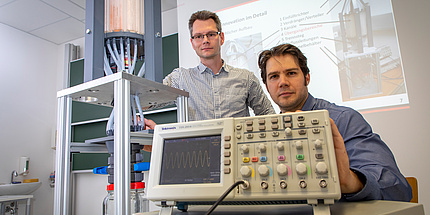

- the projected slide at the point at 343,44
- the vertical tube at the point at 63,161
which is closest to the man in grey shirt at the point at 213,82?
the vertical tube at the point at 63,161

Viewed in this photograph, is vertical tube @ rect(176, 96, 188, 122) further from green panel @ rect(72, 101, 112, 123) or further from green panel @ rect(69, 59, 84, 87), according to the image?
green panel @ rect(69, 59, 84, 87)

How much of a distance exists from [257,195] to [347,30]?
2008 millimetres

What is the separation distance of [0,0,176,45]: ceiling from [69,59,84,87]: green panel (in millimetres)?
416

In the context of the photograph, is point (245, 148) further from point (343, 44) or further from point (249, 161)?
point (343, 44)

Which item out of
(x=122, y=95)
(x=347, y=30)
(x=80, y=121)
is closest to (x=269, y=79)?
(x=122, y=95)

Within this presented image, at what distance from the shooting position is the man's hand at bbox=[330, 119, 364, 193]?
584 millimetres

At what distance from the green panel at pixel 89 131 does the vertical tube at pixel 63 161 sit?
8.57ft

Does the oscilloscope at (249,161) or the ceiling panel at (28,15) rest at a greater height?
the ceiling panel at (28,15)

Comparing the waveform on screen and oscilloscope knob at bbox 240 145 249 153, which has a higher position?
oscilloscope knob at bbox 240 145 249 153

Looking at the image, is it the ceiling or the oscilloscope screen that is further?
the ceiling

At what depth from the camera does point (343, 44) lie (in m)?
2.21

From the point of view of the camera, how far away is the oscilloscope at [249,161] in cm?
54

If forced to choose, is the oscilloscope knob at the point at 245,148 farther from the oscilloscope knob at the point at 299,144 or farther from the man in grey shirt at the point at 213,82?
the man in grey shirt at the point at 213,82

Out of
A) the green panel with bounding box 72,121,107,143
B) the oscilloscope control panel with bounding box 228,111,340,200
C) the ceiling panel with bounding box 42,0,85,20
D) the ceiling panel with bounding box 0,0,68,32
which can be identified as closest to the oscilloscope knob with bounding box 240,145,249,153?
the oscilloscope control panel with bounding box 228,111,340,200
